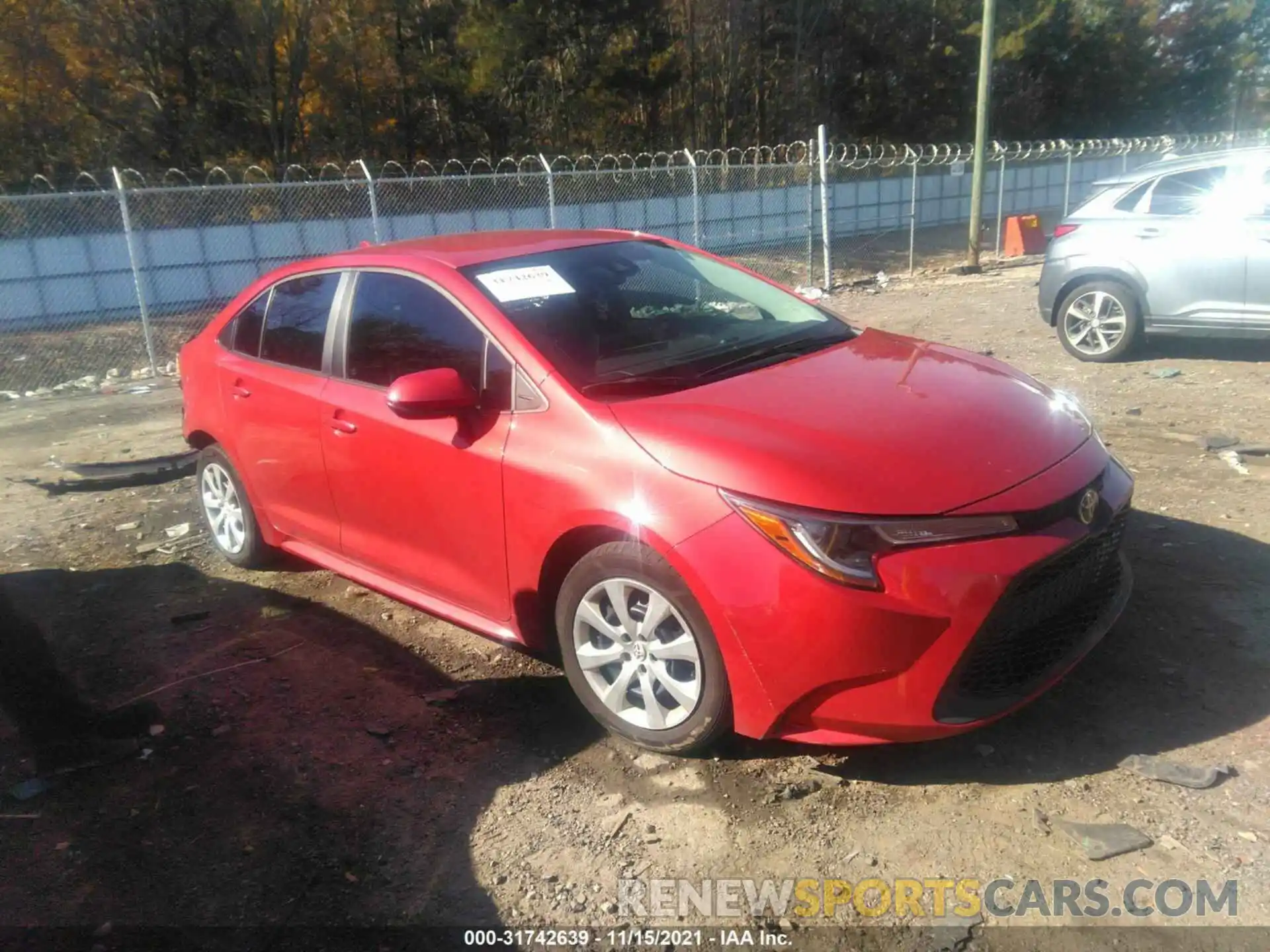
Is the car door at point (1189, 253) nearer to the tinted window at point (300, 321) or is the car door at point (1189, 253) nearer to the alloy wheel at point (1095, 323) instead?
the alloy wheel at point (1095, 323)

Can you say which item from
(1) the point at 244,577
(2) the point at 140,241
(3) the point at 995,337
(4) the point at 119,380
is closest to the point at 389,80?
(2) the point at 140,241

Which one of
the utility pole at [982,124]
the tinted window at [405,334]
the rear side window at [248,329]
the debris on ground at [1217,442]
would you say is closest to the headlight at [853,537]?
the tinted window at [405,334]

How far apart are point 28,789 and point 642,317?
8.92 feet

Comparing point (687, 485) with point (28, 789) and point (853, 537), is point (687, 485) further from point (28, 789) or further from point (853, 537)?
point (28, 789)

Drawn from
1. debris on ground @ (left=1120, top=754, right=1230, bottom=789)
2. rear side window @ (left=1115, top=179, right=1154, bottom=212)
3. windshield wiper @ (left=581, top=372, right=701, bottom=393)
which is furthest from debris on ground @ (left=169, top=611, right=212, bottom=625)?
rear side window @ (left=1115, top=179, right=1154, bottom=212)

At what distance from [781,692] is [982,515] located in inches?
30.0

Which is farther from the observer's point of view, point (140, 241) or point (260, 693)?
point (140, 241)

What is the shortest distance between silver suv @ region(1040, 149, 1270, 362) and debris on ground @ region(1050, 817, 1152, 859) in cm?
618

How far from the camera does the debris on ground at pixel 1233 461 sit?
5602 millimetres

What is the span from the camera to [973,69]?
43375 millimetres

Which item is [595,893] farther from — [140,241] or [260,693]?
[140,241]

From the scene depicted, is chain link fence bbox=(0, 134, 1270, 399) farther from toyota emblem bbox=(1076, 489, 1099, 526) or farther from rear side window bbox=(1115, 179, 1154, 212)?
toyota emblem bbox=(1076, 489, 1099, 526)

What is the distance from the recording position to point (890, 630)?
275cm

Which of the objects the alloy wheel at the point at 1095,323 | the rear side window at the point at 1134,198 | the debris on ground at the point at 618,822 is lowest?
the debris on ground at the point at 618,822
